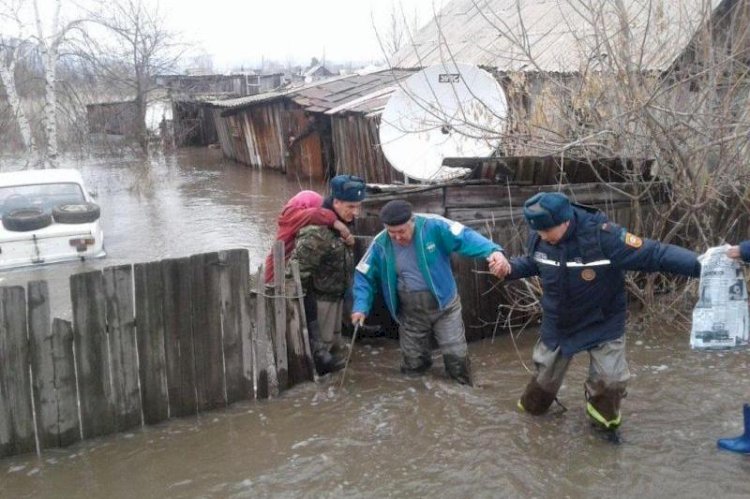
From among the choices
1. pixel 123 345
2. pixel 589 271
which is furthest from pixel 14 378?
pixel 589 271

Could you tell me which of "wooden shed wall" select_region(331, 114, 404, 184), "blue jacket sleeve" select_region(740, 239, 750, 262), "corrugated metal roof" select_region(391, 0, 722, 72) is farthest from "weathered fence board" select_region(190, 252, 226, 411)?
"wooden shed wall" select_region(331, 114, 404, 184)

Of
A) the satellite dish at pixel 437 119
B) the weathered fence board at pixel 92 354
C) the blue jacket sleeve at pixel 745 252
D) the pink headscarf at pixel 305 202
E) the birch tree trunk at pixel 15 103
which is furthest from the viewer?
the birch tree trunk at pixel 15 103

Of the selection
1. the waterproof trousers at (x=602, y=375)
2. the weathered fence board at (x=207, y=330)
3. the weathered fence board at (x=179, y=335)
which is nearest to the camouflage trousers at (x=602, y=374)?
the waterproof trousers at (x=602, y=375)

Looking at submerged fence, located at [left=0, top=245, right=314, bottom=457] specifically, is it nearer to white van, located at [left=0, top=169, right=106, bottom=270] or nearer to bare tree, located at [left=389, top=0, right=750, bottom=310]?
bare tree, located at [left=389, top=0, right=750, bottom=310]

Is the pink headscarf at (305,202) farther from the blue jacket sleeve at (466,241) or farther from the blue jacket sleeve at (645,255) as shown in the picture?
the blue jacket sleeve at (645,255)

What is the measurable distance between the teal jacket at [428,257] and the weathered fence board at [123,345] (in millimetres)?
1565

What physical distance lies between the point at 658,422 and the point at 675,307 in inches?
95.2

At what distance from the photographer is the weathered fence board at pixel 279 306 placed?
515 cm

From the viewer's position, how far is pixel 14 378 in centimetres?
423

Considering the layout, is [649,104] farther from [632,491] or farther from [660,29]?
[632,491]

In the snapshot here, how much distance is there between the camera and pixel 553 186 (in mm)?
6746

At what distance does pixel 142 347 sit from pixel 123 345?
12 cm

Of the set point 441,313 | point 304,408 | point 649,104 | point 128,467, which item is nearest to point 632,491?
point 441,313

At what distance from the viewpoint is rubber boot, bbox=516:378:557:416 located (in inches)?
184
